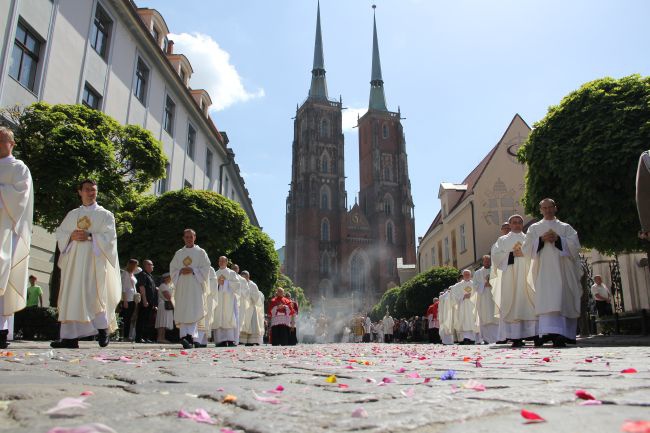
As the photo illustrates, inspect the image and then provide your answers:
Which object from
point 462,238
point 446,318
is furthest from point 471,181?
point 446,318

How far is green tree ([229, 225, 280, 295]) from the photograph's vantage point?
25.8m

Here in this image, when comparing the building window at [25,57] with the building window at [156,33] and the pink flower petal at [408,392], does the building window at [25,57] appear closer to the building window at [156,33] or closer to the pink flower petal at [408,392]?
the building window at [156,33]

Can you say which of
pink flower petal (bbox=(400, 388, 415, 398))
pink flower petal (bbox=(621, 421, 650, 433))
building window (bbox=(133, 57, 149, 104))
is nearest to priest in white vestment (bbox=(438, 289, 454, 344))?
building window (bbox=(133, 57, 149, 104))

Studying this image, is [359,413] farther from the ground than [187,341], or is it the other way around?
[187,341]

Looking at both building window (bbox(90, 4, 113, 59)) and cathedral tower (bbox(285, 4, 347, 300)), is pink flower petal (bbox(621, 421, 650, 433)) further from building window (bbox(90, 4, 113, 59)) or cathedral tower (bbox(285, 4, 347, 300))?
cathedral tower (bbox(285, 4, 347, 300))

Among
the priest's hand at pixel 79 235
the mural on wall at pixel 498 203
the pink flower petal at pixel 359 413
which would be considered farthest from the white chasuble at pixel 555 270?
the mural on wall at pixel 498 203

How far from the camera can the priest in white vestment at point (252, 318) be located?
16.2 m

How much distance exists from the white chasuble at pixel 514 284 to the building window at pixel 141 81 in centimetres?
1831

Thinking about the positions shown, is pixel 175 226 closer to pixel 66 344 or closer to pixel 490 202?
pixel 66 344

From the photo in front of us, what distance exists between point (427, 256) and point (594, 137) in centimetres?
3498

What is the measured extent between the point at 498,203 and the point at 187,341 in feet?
94.9

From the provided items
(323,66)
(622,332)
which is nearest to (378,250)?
(323,66)

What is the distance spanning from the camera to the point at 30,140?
43.7 ft

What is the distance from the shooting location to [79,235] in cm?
792
